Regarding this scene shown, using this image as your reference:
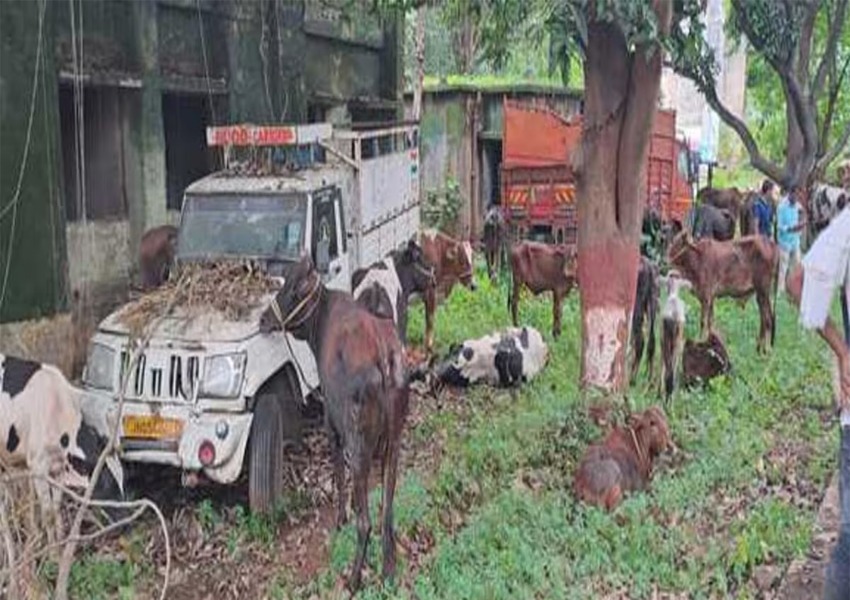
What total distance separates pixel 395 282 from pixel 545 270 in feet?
12.1

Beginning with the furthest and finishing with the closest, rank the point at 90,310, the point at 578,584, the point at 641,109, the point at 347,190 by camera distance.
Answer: the point at 90,310
the point at 347,190
the point at 641,109
the point at 578,584

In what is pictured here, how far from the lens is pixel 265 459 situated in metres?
8.20

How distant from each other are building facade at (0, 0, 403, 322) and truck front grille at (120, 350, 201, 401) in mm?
3253

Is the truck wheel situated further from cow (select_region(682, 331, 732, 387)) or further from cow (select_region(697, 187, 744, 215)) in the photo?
cow (select_region(697, 187, 744, 215))

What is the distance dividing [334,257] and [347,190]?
1.09 metres

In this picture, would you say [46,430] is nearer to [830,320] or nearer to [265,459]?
[265,459]

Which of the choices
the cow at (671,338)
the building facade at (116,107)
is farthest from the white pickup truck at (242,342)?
the cow at (671,338)

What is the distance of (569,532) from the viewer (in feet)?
23.3

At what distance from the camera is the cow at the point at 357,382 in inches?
269

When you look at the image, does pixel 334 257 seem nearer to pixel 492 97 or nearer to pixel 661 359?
pixel 661 359

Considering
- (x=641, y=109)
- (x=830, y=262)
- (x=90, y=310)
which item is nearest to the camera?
(x=830, y=262)

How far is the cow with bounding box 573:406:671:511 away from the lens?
25.1 feet

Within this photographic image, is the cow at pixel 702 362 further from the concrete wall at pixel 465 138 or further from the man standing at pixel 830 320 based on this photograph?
the concrete wall at pixel 465 138

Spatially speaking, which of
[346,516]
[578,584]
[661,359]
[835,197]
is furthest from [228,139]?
[835,197]
